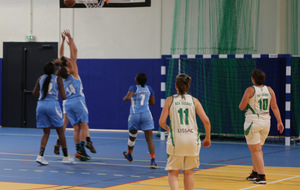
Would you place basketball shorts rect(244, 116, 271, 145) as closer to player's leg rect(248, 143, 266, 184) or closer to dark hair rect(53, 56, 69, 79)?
player's leg rect(248, 143, 266, 184)

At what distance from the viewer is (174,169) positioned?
6559mm

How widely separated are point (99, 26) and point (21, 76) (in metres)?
3.62

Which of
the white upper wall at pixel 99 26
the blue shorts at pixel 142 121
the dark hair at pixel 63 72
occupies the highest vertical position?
the white upper wall at pixel 99 26

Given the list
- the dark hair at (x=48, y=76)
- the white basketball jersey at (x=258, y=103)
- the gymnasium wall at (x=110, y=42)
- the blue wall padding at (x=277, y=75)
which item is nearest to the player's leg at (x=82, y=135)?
the dark hair at (x=48, y=76)

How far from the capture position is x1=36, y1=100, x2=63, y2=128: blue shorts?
1055cm

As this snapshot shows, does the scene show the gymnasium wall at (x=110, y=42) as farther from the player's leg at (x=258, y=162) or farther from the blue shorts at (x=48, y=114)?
the player's leg at (x=258, y=162)

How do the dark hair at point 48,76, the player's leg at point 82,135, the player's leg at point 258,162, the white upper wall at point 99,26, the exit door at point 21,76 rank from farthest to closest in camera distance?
1. the exit door at point 21,76
2. the white upper wall at point 99,26
3. the player's leg at point 82,135
4. the dark hair at point 48,76
5. the player's leg at point 258,162

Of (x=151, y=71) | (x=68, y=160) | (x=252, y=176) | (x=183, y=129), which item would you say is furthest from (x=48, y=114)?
(x=151, y=71)

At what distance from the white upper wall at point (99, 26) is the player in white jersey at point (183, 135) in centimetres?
1275

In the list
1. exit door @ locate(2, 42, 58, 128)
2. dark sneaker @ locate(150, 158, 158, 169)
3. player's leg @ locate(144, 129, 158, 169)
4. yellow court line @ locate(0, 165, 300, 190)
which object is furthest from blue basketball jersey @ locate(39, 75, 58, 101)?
exit door @ locate(2, 42, 58, 128)

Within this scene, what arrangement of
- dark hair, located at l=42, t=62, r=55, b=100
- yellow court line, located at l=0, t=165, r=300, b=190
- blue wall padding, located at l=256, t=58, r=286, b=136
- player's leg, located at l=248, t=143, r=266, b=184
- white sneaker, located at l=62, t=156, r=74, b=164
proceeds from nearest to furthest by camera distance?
yellow court line, located at l=0, t=165, r=300, b=190 < player's leg, located at l=248, t=143, r=266, b=184 < dark hair, located at l=42, t=62, r=55, b=100 < white sneaker, located at l=62, t=156, r=74, b=164 < blue wall padding, located at l=256, t=58, r=286, b=136

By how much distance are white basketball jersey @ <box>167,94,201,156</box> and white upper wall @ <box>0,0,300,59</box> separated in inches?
503

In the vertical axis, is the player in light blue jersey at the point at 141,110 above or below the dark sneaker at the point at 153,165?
above

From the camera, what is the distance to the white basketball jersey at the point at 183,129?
6516mm
